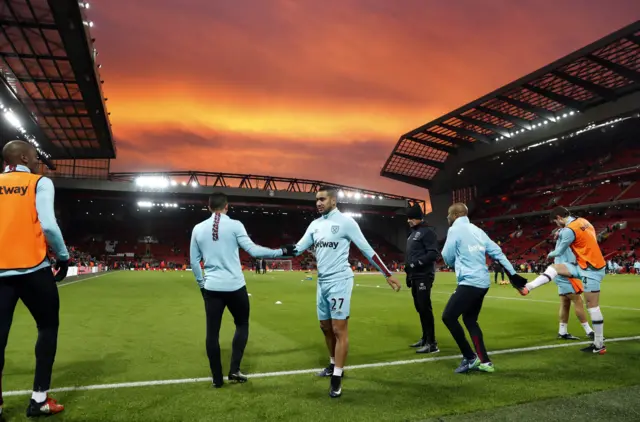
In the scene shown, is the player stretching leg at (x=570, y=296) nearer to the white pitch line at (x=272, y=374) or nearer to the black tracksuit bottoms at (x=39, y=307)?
the white pitch line at (x=272, y=374)

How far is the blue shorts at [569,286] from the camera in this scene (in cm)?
724

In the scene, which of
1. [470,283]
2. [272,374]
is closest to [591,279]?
[470,283]

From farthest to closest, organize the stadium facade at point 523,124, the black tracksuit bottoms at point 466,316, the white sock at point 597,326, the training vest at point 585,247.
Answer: the stadium facade at point 523,124, the training vest at point 585,247, the white sock at point 597,326, the black tracksuit bottoms at point 466,316

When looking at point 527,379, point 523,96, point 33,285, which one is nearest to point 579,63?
point 523,96

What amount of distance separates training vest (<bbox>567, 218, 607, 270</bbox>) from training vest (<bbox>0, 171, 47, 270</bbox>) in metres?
7.06

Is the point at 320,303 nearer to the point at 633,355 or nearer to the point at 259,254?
the point at 259,254

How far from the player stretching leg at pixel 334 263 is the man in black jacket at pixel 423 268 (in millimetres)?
1864

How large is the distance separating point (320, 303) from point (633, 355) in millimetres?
4760

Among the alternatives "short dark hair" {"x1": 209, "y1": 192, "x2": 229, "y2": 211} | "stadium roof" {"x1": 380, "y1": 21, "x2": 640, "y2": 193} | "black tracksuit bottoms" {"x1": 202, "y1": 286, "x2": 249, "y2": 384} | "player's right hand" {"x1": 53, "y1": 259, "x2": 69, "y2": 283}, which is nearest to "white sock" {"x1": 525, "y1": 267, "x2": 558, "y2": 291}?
"black tracksuit bottoms" {"x1": 202, "y1": 286, "x2": 249, "y2": 384}

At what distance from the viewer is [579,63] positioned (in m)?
38.7

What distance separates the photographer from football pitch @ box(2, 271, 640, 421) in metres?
4.03

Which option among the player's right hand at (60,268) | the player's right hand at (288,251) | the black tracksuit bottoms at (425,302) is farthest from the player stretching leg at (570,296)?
the player's right hand at (60,268)

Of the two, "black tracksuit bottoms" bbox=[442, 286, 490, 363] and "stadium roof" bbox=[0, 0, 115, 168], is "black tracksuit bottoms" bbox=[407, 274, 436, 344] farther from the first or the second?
"stadium roof" bbox=[0, 0, 115, 168]

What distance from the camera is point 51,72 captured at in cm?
2653
